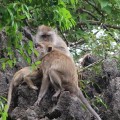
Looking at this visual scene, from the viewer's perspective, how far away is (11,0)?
6.19 meters

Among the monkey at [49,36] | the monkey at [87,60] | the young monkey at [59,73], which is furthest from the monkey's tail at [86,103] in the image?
the monkey at [49,36]

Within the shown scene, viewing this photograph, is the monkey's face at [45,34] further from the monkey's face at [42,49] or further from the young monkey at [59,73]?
the young monkey at [59,73]

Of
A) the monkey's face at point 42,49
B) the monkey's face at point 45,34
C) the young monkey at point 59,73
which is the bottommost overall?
the young monkey at point 59,73

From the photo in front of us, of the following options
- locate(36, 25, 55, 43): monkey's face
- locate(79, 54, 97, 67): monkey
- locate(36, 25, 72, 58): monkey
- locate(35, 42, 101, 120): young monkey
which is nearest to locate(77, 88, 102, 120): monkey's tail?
locate(35, 42, 101, 120): young monkey

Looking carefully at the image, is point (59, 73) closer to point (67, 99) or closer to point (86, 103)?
point (86, 103)

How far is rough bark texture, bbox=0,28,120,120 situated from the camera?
6435 mm

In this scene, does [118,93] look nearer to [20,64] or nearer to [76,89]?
[76,89]

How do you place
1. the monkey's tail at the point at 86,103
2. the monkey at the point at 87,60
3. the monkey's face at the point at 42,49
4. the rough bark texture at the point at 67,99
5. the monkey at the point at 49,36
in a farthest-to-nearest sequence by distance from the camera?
the monkey at the point at 49,36 → the monkey at the point at 87,60 → the monkey's face at the point at 42,49 → the monkey's tail at the point at 86,103 → the rough bark texture at the point at 67,99

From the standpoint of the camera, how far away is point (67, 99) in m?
6.53

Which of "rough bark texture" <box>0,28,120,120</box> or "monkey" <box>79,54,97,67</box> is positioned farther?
"monkey" <box>79,54,97,67</box>

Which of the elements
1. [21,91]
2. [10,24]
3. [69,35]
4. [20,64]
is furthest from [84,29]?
[10,24]

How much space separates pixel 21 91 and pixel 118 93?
1.36 m

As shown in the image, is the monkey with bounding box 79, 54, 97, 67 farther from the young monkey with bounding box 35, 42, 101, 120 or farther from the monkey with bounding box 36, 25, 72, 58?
the young monkey with bounding box 35, 42, 101, 120

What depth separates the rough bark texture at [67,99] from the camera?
21.1ft
